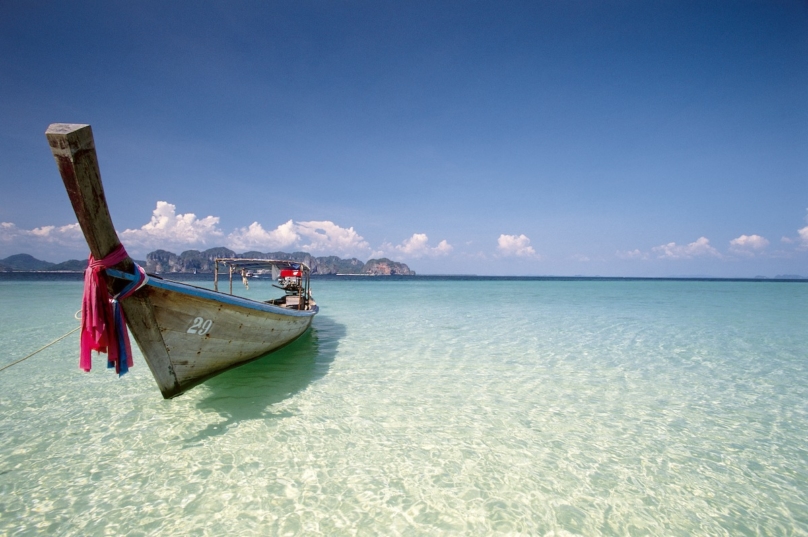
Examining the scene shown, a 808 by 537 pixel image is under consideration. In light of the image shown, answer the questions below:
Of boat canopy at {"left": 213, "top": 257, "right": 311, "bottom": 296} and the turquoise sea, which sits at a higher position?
boat canopy at {"left": 213, "top": 257, "right": 311, "bottom": 296}

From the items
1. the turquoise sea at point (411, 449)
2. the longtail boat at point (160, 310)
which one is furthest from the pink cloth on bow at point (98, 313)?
the turquoise sea at point (411, 449)

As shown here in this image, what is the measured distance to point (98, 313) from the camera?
3996 millimetres

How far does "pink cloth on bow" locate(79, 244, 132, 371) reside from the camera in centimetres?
396

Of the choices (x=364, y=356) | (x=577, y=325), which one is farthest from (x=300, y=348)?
(x=577, y=325)

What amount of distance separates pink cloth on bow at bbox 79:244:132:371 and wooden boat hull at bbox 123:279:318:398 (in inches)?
18.6

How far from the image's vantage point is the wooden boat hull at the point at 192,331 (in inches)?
193

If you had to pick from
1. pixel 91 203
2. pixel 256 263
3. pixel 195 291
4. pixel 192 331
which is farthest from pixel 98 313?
pixel 256 263

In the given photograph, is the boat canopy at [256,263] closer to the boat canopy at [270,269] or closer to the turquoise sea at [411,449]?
the boat canopy at [270,269]

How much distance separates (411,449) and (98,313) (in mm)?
4184

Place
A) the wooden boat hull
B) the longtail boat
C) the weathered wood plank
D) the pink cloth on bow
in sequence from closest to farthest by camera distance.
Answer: the weathered wood plank
the longtail boat
the pink cloth on bow
the wooden boat hull

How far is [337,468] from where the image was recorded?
4.26 metres

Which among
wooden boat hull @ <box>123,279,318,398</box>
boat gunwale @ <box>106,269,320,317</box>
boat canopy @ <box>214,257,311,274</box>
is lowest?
wooden boat hull @ <box>123,279,318,398</box>

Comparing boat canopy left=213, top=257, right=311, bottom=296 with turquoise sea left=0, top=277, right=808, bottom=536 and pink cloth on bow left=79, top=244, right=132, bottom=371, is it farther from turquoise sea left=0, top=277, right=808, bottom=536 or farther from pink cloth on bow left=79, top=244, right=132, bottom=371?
pink cloth on bow left=79, top=244, right=132, bottom=371

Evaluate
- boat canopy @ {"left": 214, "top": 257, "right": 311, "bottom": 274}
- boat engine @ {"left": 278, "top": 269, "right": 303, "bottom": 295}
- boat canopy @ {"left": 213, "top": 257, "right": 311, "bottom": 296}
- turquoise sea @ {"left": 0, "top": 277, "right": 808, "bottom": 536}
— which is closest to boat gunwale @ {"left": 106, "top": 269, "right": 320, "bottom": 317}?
turquoise sea @ {"left": 0, "top": 277, "right": 808, "bottom": 536}
